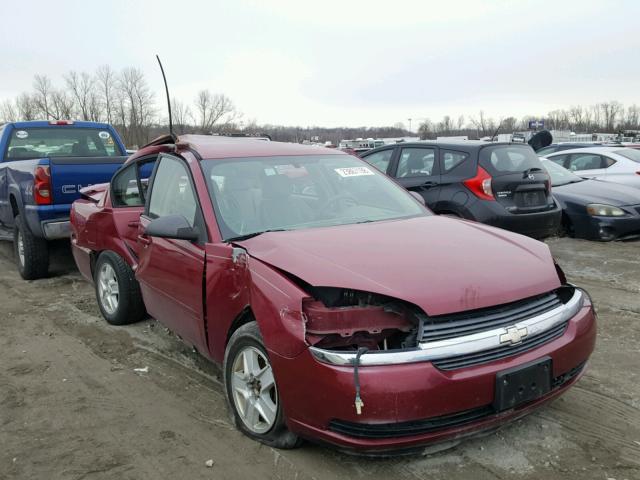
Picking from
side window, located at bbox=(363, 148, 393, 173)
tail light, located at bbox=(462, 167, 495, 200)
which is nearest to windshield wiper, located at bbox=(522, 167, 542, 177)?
tail light, located at bbox=(462, 167, 495, 200)

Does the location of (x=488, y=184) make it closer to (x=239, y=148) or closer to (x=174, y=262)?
(x=239, y=148)

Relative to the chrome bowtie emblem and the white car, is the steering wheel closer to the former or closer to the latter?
the chrome bowtie emblem

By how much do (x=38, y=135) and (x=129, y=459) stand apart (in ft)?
22.2

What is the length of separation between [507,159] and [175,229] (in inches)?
200

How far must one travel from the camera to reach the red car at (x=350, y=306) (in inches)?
94.6

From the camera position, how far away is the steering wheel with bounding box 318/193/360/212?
12.2 ft

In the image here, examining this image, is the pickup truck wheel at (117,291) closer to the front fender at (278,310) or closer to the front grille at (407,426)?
the front fender at (278,310)

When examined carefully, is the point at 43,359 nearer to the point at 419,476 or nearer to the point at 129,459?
the point at 129,459

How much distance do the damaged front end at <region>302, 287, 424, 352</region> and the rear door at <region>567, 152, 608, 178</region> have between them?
10.3 meters

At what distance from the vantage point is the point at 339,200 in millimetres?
3822

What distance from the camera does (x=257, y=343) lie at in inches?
109

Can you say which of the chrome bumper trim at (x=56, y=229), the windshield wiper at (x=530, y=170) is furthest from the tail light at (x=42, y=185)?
the windshield wiper at (x=530, y=170)

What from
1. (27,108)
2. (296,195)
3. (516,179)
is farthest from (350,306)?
(27,108)

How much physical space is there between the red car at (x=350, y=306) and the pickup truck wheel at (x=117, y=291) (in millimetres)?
937
